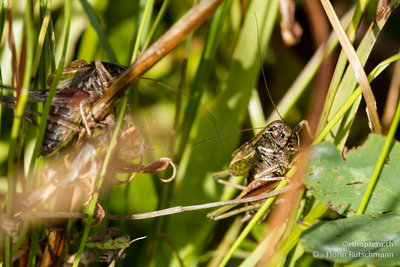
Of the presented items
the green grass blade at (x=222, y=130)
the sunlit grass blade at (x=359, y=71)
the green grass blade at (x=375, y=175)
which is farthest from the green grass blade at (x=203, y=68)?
the green grass blade at (x=375, y=175)

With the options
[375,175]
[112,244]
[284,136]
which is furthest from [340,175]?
[112,244]

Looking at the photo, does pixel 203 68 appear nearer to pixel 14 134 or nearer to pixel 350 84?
pixel 350 84

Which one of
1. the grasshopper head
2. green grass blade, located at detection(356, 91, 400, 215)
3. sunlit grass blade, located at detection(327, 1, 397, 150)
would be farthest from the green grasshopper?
green grass blade, located at detection(356, 91, 400, 215)

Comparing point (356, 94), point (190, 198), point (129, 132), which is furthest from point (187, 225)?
point (356, 94)

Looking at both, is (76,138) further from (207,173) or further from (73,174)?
(207,173)

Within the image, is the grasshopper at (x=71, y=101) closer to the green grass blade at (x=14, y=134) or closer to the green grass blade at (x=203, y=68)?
the green grass blade at (x=14, y=134)
